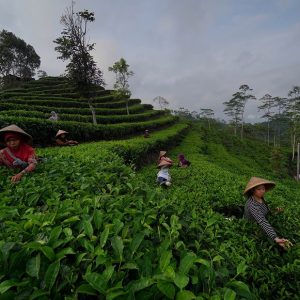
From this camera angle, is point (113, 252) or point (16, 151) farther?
point (16, 151)

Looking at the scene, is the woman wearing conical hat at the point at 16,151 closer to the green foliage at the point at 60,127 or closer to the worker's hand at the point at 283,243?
the worker's hand at the point at 283,243

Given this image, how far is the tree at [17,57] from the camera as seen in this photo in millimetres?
49531

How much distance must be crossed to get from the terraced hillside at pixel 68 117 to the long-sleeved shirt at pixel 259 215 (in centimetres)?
724

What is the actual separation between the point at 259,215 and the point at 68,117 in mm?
16860

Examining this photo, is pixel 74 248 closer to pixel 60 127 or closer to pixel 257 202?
pixel 257 202

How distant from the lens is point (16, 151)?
4969 millimetres

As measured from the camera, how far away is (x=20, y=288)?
1594 millimetres

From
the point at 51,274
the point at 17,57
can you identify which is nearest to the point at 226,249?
the point at 51,274

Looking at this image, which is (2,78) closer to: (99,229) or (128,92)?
(128,92)

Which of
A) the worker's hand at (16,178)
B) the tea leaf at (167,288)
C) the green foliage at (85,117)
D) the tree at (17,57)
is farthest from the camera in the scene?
the tree at (17,57)

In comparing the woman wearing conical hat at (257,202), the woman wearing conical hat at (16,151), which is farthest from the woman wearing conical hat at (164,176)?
the woman wearing conical hat at (16,151)

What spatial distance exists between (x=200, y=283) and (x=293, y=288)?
233 centimetres

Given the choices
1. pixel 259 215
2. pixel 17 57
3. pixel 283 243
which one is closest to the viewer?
pixel 283 243

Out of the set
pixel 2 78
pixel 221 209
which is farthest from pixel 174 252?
pixel 2 78
